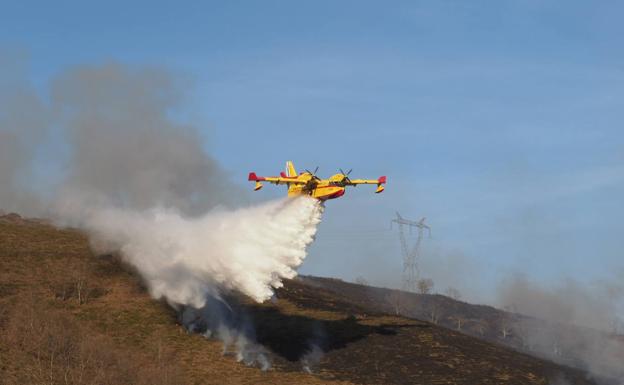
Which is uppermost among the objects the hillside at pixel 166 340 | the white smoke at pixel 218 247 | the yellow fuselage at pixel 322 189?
the yellow fuselage at pixel 322 189

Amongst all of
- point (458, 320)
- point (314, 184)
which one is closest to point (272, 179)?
point (314, 184)

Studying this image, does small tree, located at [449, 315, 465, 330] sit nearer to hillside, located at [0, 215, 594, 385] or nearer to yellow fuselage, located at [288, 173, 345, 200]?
hillside, located at [0, 215, 594, 385]

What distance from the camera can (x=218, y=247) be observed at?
79625mm

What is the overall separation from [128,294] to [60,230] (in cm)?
1962

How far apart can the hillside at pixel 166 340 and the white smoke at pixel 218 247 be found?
386 centimetres

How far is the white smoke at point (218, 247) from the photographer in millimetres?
76938

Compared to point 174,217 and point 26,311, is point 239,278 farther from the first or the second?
point 26,311

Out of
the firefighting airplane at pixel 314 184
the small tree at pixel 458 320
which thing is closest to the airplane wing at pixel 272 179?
the firefighting airplane at pixel 314 184

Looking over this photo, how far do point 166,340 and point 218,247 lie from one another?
1067 centimetres

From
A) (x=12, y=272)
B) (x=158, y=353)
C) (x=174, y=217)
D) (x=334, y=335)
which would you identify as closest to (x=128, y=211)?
(x=174, y=217)

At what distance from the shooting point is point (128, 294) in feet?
285

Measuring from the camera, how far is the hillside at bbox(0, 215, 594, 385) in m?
70.1

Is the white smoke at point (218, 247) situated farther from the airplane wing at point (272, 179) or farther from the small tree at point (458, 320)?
the small tree at point (458, 320)

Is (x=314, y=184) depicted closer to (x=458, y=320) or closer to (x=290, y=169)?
(x=290, y=169)
